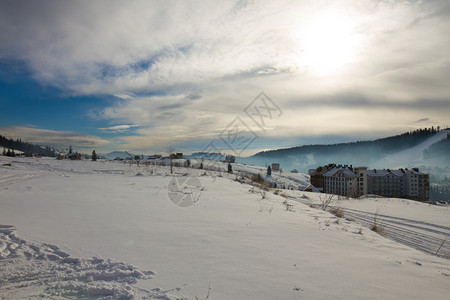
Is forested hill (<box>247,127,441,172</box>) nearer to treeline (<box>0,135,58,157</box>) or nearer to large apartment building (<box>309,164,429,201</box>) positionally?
large apartment building (<box>309,164,429,201</box>)

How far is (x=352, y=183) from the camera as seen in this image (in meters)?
28.0

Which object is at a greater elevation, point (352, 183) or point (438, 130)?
point (438, 130)

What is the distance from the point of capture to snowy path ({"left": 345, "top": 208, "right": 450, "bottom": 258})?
A: 3.87 metres

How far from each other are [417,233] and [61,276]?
6107 mm

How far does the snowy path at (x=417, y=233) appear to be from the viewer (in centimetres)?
387

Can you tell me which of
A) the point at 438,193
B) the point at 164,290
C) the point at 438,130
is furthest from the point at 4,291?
the point at 438,130

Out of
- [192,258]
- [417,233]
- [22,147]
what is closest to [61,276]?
[192,258]

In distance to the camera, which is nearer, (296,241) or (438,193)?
(296,241)

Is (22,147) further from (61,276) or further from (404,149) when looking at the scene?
(404,149)

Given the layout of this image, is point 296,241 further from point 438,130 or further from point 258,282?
point 438,130

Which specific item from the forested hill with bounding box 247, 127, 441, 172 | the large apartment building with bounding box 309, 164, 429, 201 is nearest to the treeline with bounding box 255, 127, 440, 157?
the forested hill with bounding box 247, 127, 441, 172

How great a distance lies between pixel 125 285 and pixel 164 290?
297mm

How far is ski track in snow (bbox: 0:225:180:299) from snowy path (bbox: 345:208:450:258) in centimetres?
440

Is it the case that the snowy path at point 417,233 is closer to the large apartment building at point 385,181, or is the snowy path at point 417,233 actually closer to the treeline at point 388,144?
the large apartment building at point 385,181
